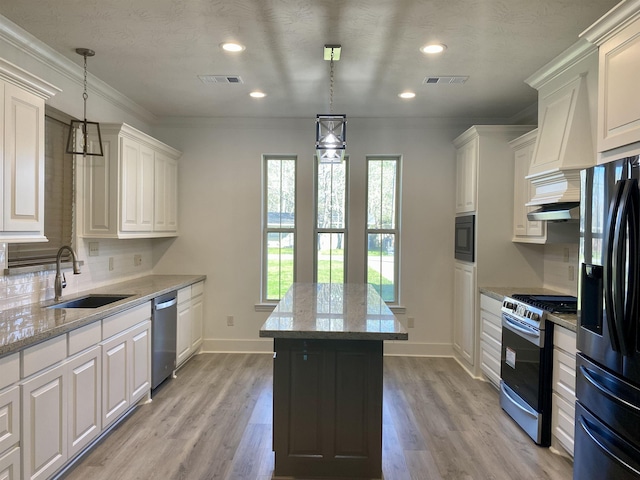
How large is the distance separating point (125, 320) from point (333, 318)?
1.62m

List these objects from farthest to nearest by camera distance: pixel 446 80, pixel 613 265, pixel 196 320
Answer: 1. pixel 196 320
2. pixel 446 80
3. pixel 613 265

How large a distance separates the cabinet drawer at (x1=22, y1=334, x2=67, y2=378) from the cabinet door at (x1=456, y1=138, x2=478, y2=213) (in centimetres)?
362

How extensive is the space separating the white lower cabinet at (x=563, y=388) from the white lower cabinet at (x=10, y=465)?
3.01 m

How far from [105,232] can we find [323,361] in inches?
90.5

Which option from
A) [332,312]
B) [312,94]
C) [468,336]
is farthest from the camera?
[468,336]

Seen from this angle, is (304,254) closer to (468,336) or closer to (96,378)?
(468,336)

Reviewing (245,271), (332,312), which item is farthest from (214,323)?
(332,312)

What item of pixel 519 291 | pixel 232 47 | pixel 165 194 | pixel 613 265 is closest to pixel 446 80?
pixel 232 47

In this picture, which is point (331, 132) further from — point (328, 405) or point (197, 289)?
point (197, 289)

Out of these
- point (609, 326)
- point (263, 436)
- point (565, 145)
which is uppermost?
point (565, 145)

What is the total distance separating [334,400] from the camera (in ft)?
7.49

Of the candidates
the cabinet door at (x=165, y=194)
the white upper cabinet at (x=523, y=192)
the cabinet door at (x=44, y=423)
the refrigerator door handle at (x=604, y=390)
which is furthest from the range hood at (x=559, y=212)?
the cabinet door at (x=165, y=194)

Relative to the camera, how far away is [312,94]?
3.84m

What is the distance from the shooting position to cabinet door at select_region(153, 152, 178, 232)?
420 cm
